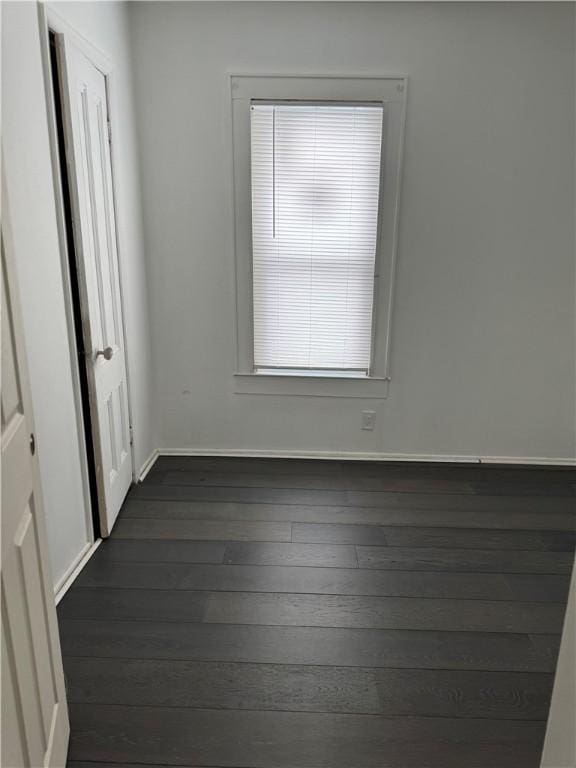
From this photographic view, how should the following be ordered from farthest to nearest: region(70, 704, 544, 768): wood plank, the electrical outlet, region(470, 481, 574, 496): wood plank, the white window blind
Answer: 1. the electrical outlet
2. region(470, 481, 574, 496): wood plank
3. the white window blind
4. region(70, 704, 544, 768): wood plank

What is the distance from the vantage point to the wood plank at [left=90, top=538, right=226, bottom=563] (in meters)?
2.43

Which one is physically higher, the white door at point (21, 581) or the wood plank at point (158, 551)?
the white door at point (21, 581)

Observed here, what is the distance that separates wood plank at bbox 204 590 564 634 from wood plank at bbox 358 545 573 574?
0.75ft

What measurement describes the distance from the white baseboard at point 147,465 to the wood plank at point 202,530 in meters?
0.47

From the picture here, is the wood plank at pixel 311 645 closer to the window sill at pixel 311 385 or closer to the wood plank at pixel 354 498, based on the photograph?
the wood plank at pixel 354 498

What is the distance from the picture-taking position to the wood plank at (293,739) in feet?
4.96

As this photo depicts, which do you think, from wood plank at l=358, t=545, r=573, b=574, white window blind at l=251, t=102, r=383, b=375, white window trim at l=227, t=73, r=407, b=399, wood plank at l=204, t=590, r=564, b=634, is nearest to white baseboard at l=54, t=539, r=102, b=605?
wood plank at l=204, t=590, r=564, b=634

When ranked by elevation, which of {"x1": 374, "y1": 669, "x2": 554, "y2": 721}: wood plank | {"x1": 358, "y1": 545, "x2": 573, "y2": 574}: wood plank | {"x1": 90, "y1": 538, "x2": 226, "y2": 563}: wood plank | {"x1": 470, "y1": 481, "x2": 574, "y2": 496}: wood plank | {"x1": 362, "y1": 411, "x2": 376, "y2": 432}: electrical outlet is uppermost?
{"x1": 362, "y1": 411, "x2": 376, "y2": 432}: electrical outlet

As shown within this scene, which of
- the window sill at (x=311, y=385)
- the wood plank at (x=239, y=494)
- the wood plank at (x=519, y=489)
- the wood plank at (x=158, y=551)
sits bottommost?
the wood plank at (x=519, y=489)

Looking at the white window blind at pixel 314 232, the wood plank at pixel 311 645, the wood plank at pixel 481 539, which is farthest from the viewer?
the white window blind at pixel 314 232

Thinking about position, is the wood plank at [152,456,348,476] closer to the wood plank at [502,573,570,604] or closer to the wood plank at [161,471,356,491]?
the wood plank at [161,471,356,491]

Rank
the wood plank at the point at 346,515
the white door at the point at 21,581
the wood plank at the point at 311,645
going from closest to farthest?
the white door at the point at 21,581, the wood plank at the point at 311,645, the wood plank at the point at 346,515

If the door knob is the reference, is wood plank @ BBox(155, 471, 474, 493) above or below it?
below

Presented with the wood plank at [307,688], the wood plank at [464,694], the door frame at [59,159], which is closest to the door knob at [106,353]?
the door frame at [59,159]
